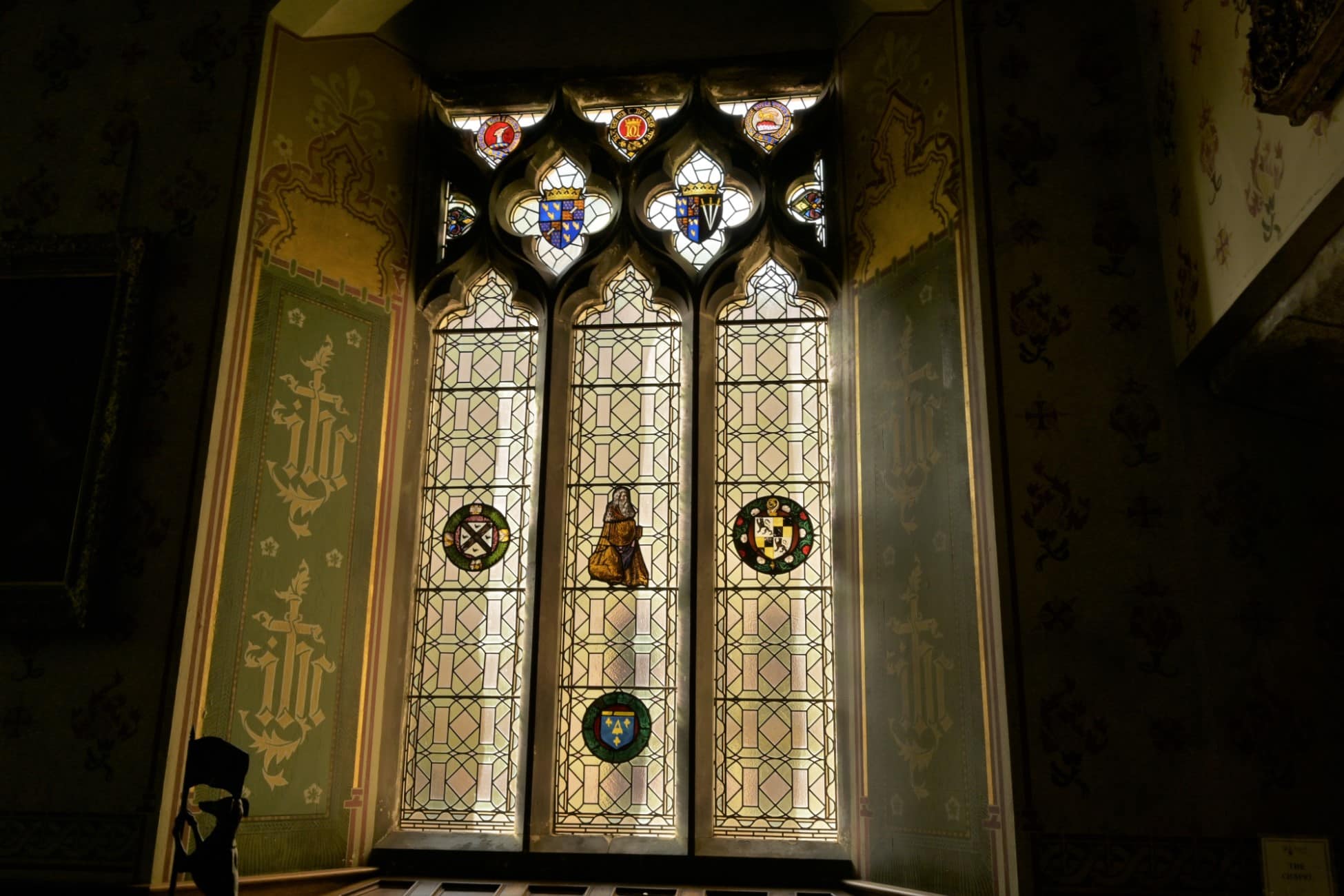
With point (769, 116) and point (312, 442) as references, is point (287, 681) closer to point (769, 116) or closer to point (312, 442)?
point (312, 442)

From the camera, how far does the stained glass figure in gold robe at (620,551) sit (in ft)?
15.4

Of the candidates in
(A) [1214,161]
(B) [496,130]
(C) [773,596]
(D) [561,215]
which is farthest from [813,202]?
(A) [1214,161]

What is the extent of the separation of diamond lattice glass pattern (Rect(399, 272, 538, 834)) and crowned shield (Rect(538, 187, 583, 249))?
30 cm

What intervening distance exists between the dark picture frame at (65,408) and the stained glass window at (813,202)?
256 cm

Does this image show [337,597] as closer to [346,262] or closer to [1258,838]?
[346,262]

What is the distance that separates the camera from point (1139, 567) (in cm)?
368

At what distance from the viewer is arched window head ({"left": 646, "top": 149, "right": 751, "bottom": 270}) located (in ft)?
17.0

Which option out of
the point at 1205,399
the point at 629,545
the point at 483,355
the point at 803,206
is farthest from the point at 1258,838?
the point at 483,355

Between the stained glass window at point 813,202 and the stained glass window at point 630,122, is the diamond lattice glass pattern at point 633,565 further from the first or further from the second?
the stained glass window at point 813,202

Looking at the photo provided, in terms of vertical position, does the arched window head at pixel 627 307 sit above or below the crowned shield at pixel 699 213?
below

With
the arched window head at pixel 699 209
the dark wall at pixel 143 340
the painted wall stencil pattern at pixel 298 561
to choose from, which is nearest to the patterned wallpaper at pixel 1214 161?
the arched window head at pixel 699 209

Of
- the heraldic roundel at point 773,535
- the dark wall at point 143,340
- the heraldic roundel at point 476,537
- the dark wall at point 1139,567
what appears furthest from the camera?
the heraldic roundel at point 476,537

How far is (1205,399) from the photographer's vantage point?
379 cm

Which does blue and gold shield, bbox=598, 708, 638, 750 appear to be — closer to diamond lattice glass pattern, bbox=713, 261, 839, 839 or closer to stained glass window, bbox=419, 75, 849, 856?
stained glass window, bbox=419, 75, 849, 856
